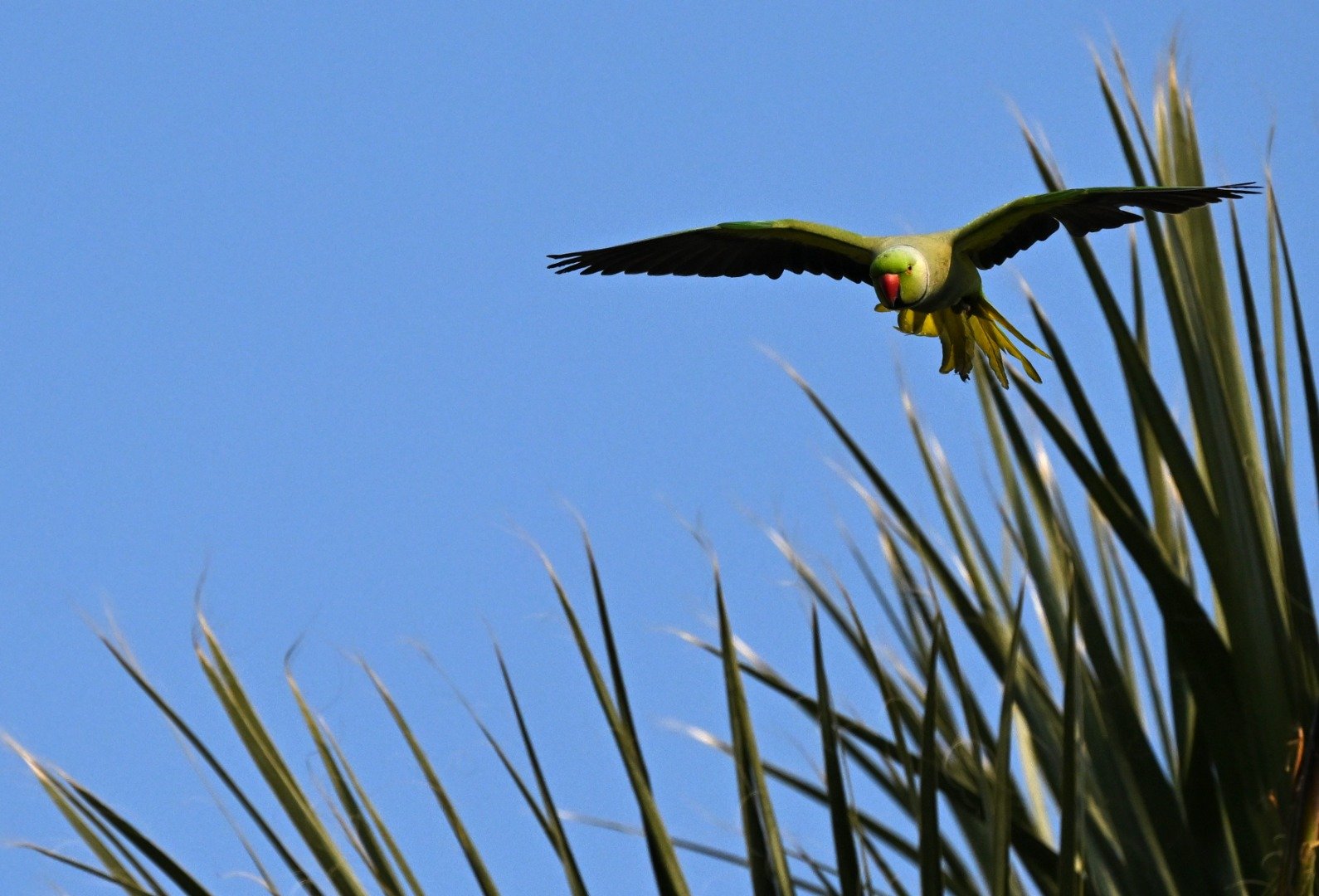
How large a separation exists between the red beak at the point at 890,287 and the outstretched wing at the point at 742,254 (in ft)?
1.07

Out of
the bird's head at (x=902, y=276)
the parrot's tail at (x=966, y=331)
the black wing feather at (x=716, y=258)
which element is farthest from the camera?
the black wing feather at (x=716, y=258)

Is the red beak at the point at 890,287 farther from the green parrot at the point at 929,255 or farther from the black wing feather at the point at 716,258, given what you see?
the black wing feather at the point at 716,258

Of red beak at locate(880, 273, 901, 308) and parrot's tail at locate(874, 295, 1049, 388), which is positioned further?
parrot's tail at locate(874, 295, 1049, 388)

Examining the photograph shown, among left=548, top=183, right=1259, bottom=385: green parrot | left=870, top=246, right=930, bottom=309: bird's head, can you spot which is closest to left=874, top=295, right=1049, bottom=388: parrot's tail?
left=548, top=183, right=1259, bottom=385: green parrot

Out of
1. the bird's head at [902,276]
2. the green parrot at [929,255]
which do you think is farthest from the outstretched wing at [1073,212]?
the bird's head at [902,276]

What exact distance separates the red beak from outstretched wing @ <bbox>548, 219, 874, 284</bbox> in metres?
0.33

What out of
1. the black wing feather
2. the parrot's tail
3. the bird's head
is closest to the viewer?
the bird's head

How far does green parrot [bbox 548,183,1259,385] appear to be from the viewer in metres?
2.66

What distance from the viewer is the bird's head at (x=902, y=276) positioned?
260 cm

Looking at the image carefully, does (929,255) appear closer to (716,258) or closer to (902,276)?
(902,276)

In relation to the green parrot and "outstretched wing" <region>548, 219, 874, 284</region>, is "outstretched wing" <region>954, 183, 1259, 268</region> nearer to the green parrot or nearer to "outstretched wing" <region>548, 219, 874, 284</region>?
the green parrot

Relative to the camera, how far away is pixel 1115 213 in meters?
2.90

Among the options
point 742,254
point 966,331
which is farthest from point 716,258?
point 966,331

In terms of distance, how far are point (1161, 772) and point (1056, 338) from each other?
91cm
